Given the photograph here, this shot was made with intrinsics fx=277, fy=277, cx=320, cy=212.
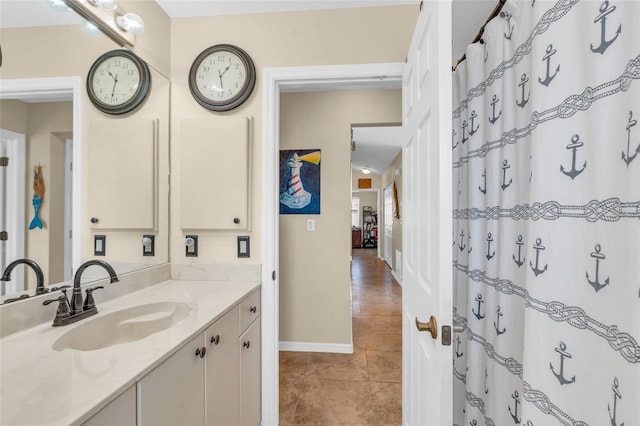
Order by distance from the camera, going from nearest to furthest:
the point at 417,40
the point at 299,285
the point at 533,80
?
the point at 533,80 < the point at 417,40 < the point at 299,285

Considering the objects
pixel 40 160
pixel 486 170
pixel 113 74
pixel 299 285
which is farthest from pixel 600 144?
pixel 299 285

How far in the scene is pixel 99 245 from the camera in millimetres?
1324

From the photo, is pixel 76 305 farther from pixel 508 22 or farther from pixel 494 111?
pixel 508 22

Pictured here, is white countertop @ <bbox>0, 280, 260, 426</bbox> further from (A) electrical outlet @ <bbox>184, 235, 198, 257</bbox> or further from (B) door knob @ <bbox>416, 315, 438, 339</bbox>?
(B) door knob @ <bbox>416, 315, 438, 339</bbox>

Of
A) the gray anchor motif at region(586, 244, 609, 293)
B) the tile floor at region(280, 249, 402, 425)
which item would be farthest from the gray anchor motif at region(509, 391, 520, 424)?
the tile floor at region(280, 249, 402, 425)

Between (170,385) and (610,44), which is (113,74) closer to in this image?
(170,385)

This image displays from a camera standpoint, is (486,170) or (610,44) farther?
(486,170)

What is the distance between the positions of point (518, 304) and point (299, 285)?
188 centimetres

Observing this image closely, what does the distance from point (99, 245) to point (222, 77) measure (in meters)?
1.11

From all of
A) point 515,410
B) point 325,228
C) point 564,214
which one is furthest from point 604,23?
point 325,228

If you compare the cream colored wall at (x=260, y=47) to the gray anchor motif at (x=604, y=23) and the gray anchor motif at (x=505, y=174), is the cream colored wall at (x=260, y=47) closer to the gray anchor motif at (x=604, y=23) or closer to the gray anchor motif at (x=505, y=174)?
the gray anchor motif at (x=505, y=174)

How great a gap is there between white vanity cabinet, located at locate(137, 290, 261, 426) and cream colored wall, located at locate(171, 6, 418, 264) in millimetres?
428

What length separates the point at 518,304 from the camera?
1062 millimetres

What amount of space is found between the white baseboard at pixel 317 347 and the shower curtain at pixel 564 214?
5.03ft
